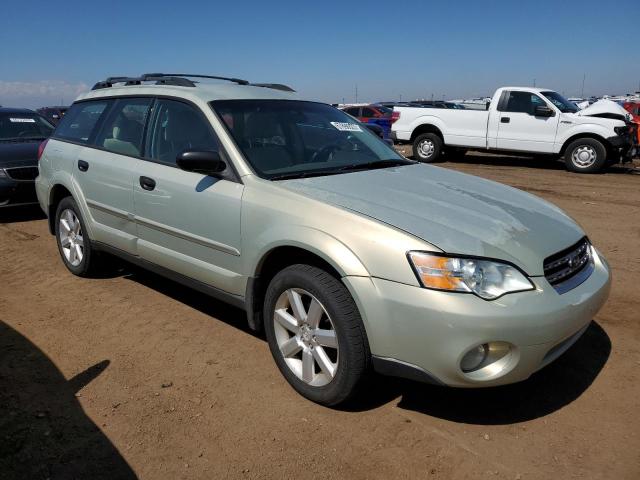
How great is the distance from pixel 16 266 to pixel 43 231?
1.59m

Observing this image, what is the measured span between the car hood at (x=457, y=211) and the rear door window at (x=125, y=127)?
1577 millimetres

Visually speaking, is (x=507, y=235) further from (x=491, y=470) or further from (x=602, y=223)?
(x=602, y=223)

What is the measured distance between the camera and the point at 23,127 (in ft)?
27.2

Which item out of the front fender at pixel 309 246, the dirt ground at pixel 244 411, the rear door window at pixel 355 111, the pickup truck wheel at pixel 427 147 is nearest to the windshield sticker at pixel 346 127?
the front fender at pixel 309 246

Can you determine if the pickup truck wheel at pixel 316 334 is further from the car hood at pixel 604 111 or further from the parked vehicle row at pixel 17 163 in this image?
the car hood at pixel 604 111

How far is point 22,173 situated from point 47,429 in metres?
5.53

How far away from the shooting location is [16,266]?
5387 mm

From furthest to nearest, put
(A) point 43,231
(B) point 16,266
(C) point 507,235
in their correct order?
1. (A) point 43,231
2. (B) point 16,266
3. (C) point 507,235

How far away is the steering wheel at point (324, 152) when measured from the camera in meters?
3.61

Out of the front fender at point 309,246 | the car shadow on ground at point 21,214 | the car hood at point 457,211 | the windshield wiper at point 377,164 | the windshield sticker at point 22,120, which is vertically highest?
the windshield sticker at point 22,120

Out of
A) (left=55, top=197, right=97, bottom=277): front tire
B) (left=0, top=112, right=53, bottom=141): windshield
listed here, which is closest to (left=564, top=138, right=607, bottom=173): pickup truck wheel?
(left=0, top=112, right=53, bottom=141): windshield

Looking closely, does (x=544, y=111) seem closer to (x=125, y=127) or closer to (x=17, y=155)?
(x=125, y=127)

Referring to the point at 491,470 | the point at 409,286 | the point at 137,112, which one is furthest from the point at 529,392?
the point at 137,112

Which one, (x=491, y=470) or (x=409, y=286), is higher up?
(x=409, y=286)
